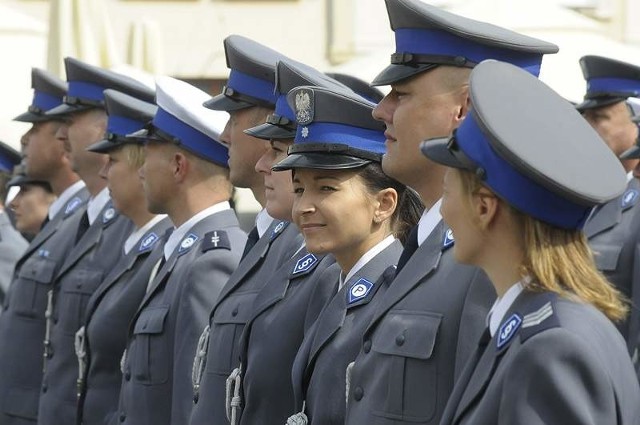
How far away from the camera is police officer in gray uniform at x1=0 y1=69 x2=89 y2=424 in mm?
7828

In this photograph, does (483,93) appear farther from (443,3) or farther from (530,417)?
(443,3)

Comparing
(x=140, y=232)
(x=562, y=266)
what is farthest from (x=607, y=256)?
Answer: (x=562, y=266)

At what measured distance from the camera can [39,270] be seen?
25.9ft

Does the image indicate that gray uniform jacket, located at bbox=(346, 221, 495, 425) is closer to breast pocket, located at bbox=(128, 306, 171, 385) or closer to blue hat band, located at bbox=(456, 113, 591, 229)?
blue hat band, located at bbox=(456, 113, 591, 229)

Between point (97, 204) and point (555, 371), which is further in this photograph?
point (97, 204)

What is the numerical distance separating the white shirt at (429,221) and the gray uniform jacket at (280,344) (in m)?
0.72

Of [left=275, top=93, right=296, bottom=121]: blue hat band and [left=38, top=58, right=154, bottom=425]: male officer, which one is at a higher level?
[left=275, top=93, right=296, bottom=121]: blue hat band

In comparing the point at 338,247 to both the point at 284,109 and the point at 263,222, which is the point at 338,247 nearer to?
the point at 284,109

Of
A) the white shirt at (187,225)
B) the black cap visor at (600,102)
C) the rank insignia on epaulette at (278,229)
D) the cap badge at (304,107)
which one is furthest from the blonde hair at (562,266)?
the black cap visor at (600,102)

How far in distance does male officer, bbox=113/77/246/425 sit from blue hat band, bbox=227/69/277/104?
20.8 inches

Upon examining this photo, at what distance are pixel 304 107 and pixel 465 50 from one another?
0.83 m

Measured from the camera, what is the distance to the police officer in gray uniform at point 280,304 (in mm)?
5234

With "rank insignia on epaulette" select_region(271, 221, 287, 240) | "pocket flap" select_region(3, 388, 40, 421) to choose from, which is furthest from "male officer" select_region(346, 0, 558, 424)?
"pocket flap" select_region(3, 388, 40, 421)

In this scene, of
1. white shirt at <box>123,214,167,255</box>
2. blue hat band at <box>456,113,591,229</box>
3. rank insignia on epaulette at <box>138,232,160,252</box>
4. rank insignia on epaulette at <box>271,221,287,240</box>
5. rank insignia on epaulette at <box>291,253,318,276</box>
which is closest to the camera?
blue hat band at <box>456,113,591,229</box>
